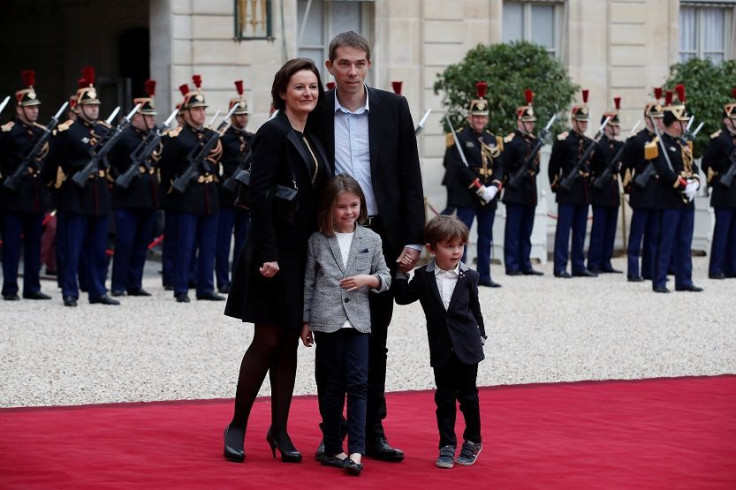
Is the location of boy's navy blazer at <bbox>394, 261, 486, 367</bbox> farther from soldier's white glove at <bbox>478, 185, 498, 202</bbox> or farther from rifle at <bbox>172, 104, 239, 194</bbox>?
soldier's white glove at <bbox>478, 185, 498, 202</bbox>

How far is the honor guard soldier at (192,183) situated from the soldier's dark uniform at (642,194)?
169 inches

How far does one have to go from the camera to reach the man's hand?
7527 mm

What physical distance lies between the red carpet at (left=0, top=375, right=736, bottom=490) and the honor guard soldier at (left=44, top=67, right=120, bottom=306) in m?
5.97

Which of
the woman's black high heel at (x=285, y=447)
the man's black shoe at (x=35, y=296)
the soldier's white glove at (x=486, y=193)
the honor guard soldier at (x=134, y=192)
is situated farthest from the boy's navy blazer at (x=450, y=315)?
the soldier's white glove at (x=486, y=193)

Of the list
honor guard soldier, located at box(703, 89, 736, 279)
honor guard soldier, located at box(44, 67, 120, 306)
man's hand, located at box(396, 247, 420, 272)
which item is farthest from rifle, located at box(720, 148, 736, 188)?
man's hand, located at box(396, 247, 420, 272)

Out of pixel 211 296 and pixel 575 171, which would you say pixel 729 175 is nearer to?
pixel 575 171

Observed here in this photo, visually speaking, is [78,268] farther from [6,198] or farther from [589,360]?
[589,360]

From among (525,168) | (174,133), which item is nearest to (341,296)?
(174,133)

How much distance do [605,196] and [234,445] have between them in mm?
12069

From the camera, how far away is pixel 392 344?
12000 millimetres

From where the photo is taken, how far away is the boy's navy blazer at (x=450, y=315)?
7445mm

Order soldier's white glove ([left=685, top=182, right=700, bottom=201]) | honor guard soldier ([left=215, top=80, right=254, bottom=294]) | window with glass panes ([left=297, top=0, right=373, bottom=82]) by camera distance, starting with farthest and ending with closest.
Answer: window with glass panes ([left=297, top=0, right=373, bottom=82]), soldier's white glove ([left=685, top=182, right=700, bottom=201]), honor guard soldier ([left=215, top=80, right=254, bottom=294])

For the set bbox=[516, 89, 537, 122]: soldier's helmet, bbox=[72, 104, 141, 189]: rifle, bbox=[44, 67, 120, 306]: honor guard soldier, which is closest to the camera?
bbox=[72, 104, 141, 189]: rifle

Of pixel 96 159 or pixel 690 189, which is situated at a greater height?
pixel 96 159
